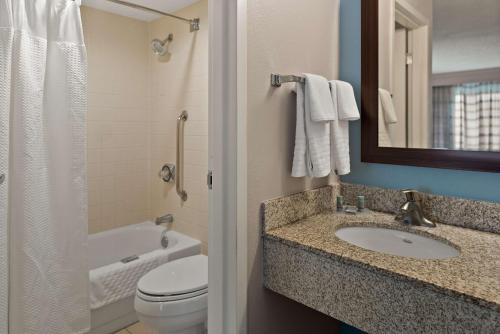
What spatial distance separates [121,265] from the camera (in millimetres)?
2037

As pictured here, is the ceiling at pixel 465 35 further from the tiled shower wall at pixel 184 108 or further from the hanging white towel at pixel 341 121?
the tiled shower wall at pixel 184 108

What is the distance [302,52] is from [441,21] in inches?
22.1

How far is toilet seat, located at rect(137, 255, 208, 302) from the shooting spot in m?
1.62

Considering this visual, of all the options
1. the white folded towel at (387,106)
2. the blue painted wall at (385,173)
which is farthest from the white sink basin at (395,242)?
the white folded towel at (387,106)

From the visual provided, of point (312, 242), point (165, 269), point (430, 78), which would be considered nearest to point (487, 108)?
point (430, 78)

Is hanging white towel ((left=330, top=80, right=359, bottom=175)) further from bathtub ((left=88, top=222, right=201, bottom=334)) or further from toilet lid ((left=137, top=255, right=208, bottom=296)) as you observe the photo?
bathtub ((left=88, top=222, right=201, bottom=334))

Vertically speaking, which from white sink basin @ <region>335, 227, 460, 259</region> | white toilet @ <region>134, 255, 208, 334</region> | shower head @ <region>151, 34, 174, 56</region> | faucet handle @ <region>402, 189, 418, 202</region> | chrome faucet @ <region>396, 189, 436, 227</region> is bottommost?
white toilet @ <region>134, 255, 208, 334</region>

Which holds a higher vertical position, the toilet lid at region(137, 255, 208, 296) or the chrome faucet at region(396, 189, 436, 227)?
the chrome faucet at region(396, 189, 436, 227)

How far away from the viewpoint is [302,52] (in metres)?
1.34

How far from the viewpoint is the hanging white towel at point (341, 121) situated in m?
1.36

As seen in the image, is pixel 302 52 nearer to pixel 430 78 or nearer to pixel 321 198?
pixel 430 78

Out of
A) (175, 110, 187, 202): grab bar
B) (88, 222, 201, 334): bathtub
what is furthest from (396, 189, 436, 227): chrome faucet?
(175, 110, 187, 202): grab bar

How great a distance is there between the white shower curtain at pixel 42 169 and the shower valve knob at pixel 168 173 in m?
0.93

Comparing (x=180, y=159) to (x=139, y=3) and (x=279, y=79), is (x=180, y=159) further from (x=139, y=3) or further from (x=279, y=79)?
(x=279, y=79)
